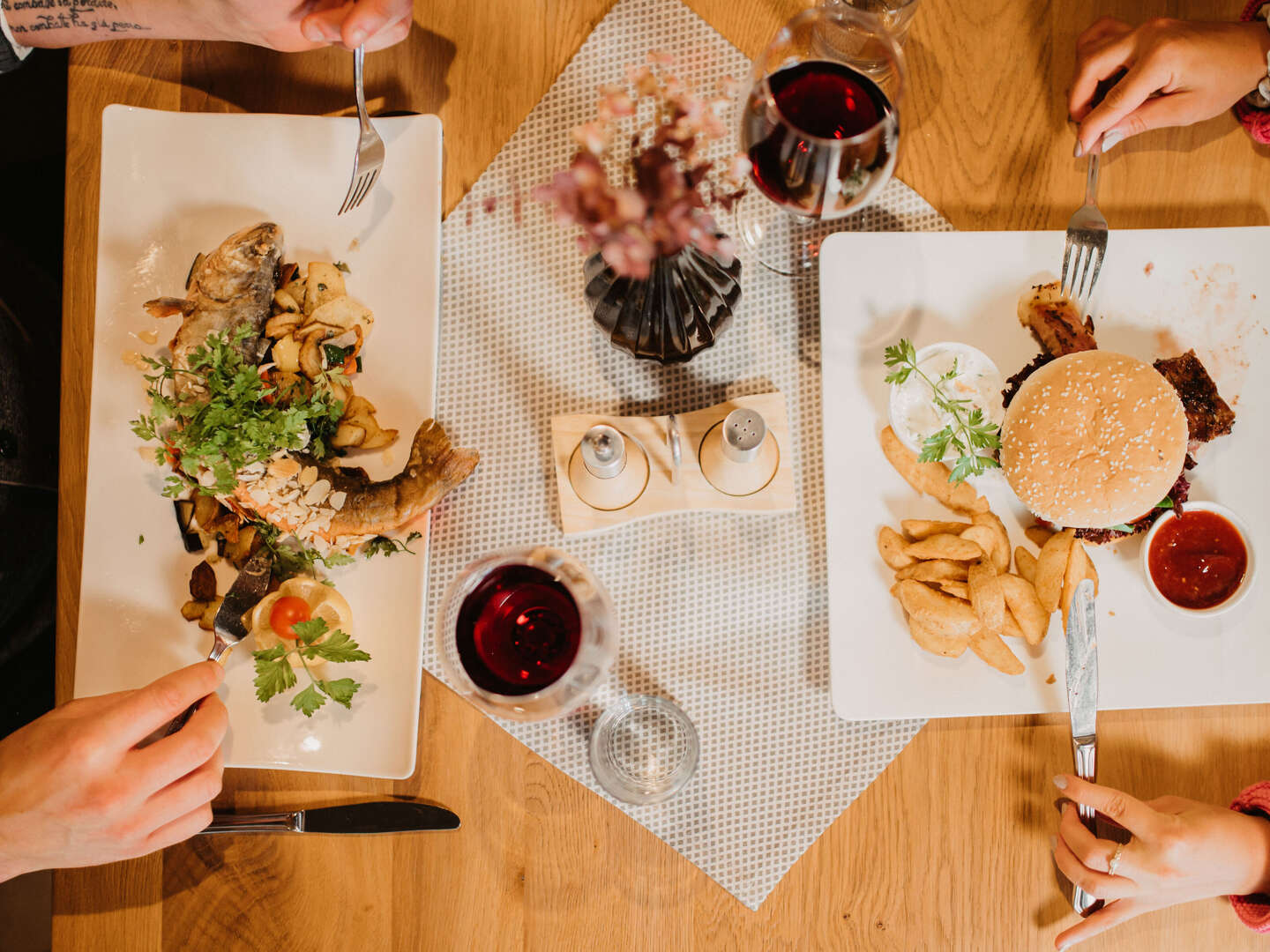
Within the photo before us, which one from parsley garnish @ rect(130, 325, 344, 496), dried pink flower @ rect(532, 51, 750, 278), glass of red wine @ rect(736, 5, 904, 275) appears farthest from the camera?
parsley garnish @ rect(130, 325, 344, 496)

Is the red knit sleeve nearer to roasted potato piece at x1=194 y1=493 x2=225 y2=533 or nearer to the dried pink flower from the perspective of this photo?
the dried pink flower

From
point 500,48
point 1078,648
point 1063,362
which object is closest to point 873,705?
point 1078,648

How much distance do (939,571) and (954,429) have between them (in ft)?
0.82

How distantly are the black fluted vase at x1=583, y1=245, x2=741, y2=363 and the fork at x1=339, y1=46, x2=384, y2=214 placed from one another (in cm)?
45

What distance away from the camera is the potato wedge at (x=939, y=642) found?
4.46 feet

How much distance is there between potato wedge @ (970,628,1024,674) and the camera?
1.36m

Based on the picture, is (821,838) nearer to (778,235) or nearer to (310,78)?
(778,235)

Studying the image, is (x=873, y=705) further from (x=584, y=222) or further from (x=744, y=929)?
(x=584, y=222)

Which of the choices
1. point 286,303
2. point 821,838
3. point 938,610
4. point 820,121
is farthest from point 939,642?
point 286,303

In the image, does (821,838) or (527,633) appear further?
(821,838)

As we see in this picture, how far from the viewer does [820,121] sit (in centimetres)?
116

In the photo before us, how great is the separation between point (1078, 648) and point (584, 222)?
112 cm

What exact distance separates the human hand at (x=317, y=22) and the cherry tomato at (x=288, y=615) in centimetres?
95

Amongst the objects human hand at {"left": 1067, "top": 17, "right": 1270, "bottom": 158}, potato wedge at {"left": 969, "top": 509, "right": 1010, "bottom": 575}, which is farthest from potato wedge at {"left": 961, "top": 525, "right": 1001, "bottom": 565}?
human hand at {"left": 1067, "top": 17, "right": 1270, "bottom": 158}
